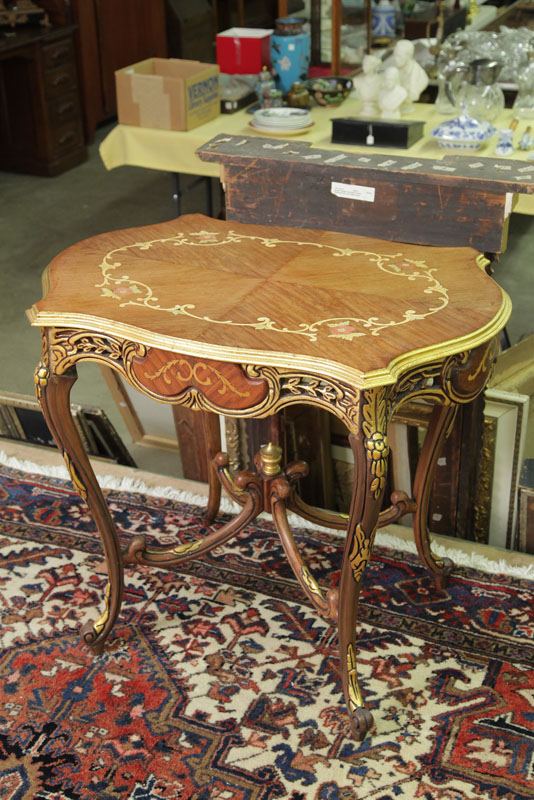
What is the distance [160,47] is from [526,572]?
663 centimetres

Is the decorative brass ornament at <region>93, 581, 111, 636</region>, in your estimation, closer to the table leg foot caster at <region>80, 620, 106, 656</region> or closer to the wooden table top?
the table leg foot caster at <region>80, 620, 106, 656</region>

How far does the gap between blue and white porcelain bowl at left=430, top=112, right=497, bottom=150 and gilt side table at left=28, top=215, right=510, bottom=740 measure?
1.47 meters

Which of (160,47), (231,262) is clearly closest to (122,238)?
(231,262)

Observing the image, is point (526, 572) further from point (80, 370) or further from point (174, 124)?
point (174, 124)

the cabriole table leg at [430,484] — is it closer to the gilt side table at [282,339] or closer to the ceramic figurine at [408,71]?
the gilt side table at [282,339]

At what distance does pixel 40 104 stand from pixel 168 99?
→ 7.67ft

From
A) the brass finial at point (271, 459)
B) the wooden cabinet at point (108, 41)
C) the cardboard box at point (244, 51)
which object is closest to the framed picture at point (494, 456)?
the brass finial at point (271, 459)

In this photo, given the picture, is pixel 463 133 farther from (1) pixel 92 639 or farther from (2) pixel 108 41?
(2) pixel 108 41

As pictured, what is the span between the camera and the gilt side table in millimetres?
1617

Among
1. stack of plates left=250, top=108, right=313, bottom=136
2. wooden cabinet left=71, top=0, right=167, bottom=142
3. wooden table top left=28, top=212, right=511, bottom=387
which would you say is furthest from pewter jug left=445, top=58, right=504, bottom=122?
wooden cabinet left=71, top=0, right=167, bottom=142

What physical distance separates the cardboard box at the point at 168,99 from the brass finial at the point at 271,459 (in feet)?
7.20

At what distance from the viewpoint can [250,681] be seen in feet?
6.72

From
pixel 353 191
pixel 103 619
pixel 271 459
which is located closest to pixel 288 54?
pixel 353 191

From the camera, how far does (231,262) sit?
6.55ft
